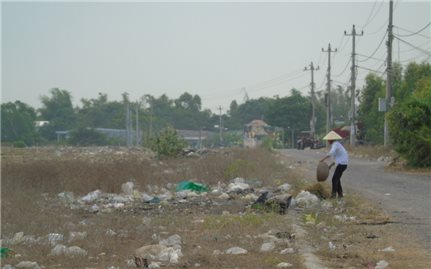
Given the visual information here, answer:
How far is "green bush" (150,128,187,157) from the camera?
30.8 m

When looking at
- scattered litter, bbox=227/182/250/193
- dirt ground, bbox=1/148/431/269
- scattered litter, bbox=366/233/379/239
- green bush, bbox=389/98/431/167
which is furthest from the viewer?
green bush, bbox=389/98/431/167

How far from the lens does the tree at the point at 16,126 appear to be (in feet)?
240

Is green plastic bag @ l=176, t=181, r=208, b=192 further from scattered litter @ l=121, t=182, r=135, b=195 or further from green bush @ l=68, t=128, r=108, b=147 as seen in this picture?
green bush @ l=68, t=128, r=108, b=147

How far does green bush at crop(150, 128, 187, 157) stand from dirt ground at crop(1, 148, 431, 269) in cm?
1475

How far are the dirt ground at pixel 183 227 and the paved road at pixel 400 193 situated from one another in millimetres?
374

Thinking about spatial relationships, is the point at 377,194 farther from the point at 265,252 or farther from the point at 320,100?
the point at 320,100

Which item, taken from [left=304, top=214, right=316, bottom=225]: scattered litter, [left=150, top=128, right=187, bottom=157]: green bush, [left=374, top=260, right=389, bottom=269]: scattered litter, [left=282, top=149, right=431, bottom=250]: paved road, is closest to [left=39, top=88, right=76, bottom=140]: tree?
[left=150, top=128, right=187, bottom=157]: green bush

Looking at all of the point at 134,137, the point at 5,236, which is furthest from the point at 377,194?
the point at 134,137

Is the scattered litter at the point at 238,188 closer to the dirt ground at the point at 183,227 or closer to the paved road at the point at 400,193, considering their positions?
the dirt ground at the point at 183,227

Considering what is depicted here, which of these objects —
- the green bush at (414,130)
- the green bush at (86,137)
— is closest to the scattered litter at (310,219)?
the green bush at (414,130)

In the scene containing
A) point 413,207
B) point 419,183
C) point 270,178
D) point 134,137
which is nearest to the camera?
point 413,207

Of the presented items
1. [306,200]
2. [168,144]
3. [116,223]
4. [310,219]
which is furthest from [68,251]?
[168,144]

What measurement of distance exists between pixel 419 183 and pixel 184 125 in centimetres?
7830

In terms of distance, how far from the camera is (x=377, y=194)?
45.3 feet
